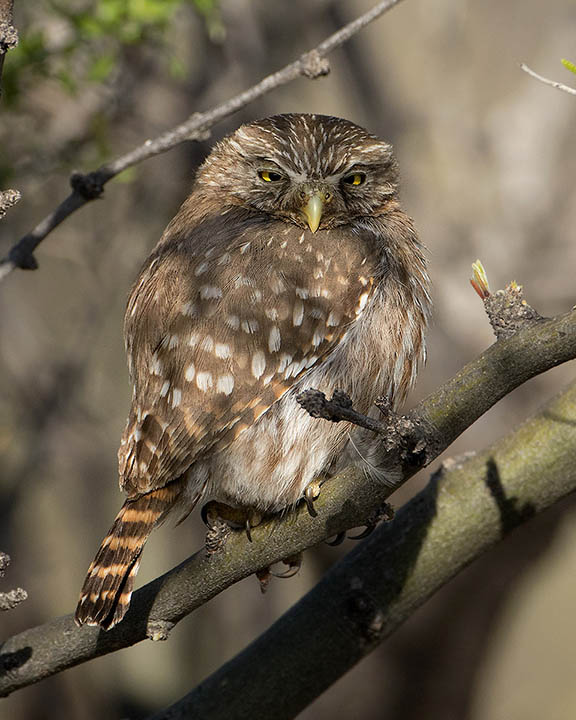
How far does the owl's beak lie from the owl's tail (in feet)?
3.14

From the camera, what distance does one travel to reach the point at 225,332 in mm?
3107

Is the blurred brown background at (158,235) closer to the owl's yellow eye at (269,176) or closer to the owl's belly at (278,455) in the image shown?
the owl's yellow eye at (269,176)

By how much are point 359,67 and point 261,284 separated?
15.9 feet

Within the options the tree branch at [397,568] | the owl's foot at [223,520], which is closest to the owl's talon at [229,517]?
the owl's foot at [223,520]

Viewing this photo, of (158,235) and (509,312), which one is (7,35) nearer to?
(509,312)

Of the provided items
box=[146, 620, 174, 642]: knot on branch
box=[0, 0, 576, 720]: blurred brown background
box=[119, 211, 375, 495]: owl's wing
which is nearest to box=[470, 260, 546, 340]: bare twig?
box=[119, 211, 375, 495]: owl's wing

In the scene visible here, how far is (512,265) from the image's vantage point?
7.06 metres

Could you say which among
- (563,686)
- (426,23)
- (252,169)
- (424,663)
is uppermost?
(426,23)

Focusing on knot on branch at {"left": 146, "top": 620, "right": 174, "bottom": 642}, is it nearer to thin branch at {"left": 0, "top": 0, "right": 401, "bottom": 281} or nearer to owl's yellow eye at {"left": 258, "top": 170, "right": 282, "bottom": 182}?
thin branch at {"left": 0, "top": 0, "right": 401, "bottom": 281}

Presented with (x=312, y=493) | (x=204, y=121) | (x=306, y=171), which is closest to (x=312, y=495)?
(x=312, y=493)

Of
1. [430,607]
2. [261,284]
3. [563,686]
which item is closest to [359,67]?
[430,607]

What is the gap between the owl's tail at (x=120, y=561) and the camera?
276 centimetres

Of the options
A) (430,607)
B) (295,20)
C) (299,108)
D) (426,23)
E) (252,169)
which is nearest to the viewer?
(252,169)

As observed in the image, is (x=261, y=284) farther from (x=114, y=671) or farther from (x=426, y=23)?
(x=426, y=23)
